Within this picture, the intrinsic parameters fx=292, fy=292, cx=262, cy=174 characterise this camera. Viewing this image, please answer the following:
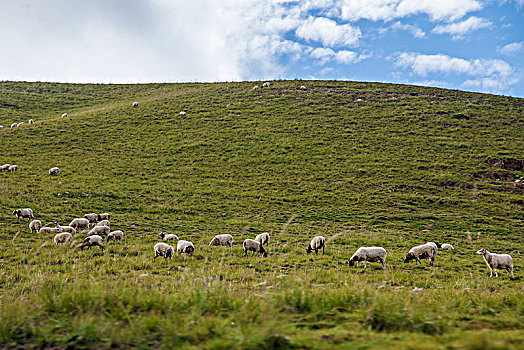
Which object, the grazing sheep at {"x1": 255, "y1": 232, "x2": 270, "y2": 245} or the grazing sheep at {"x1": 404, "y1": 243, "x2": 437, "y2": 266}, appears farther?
the grazing sheep at {"x1": 255, "y1": 232, "x2": 270, "y2": 245}

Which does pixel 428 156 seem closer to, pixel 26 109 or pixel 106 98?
pixel 106 98

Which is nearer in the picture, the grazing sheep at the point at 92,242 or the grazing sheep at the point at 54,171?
the grazing sheep at the point at 92,242

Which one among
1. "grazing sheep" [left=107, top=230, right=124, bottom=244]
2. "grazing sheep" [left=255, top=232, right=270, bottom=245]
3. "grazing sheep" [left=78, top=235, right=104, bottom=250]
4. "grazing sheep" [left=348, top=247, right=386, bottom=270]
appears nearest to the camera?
"grazing sheep" [left=348, top=247, right=386, bottom=270]

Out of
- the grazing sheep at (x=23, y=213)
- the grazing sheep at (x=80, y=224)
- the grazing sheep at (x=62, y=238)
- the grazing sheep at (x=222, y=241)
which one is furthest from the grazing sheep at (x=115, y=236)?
the grazing sheep at (x=23, y=213)

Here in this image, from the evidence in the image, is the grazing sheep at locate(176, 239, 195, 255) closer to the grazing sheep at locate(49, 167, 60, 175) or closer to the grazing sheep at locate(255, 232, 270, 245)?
the grazing sheep at locate(255, 232, 270, 245)

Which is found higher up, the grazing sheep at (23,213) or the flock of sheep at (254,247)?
the grazing sheep at (23,213)

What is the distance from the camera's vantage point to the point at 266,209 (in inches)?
918

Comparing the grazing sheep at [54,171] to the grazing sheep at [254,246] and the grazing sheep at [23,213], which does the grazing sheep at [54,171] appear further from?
the grazing sheep at [254,246]

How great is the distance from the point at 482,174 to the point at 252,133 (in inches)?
1023

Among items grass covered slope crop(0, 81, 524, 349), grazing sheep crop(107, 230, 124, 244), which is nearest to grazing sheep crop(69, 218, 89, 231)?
grass covered slope crop(0, 81, 524, 349)

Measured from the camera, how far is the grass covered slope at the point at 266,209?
3695mm

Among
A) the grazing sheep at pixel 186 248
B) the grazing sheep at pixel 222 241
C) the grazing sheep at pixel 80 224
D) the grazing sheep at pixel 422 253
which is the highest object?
the grazing sheep at pixel 80 224

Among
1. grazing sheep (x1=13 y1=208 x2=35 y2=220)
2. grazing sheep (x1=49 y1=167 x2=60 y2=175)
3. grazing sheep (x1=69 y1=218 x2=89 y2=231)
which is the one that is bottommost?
grazing sheep (x1=69 y1=218 x2=89 y2=231)

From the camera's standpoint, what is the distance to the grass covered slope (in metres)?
3.70
